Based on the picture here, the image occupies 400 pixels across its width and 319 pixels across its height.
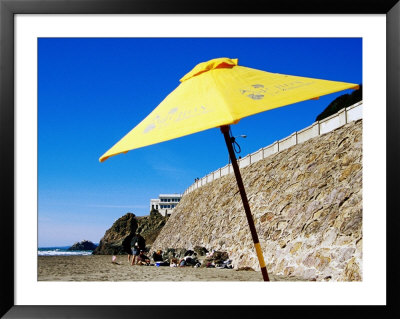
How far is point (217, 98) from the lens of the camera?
436 centimetres

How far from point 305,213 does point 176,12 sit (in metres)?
7.83

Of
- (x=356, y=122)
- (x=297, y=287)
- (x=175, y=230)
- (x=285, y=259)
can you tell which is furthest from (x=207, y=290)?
(x=175, y=230)

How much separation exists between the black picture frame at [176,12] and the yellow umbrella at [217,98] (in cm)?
105

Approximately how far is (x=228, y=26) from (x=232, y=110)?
228cm

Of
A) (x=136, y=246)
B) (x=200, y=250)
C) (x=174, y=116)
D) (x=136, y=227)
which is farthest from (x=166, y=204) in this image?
(x=174, y=116)

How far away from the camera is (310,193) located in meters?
12.6

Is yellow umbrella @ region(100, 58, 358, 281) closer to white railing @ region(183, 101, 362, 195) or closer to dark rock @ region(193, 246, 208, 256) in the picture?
white railing @ region(183, 101, 362, 195)

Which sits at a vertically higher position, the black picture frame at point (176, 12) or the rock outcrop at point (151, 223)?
the black picture frame at point (176, 12)

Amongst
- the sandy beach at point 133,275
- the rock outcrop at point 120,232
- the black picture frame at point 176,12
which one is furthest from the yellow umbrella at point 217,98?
the rock outcrop at point 120,232

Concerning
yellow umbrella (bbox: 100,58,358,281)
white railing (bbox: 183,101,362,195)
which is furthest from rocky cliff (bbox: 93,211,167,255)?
yellow umbrella (bbox: 100,58,358,281)

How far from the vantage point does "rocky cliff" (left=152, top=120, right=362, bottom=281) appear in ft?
31.8

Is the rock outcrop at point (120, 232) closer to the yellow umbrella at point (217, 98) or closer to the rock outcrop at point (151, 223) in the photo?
the rock outcrop at point (151, 223)

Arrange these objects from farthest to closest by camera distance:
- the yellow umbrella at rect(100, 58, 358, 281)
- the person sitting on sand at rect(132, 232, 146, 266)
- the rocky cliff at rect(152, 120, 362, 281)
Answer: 1. the person sitting on sand at rect(132, 232, 146, 266)
2. the rocky cliff at rect(152, 120, 362, 281)
3. the yellow umbrella at rect(100, 58, 358, 281)

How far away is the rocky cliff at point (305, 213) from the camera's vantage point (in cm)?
970
